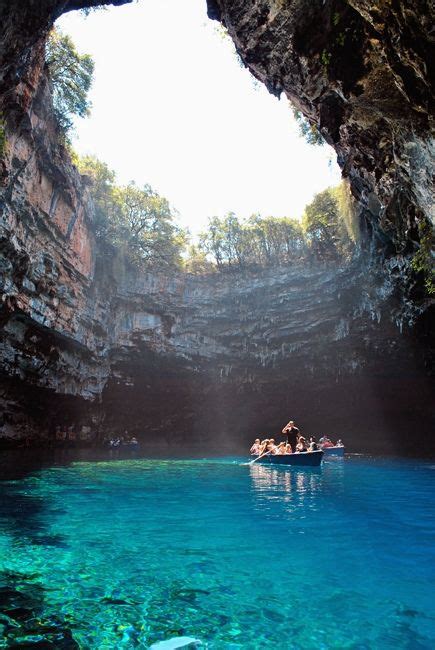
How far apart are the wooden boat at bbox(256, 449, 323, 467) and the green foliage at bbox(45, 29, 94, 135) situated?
677 inches

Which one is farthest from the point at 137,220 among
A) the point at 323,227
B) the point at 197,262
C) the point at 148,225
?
the point at 323,227

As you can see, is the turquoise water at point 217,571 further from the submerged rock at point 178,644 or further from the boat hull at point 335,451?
the boat hull at point 335,451

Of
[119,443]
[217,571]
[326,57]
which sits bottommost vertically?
[119,443]

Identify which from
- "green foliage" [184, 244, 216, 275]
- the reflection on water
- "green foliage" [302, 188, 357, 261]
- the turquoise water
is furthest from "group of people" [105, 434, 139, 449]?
the turquoise water

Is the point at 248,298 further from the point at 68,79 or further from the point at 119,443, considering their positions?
the point at 68,79

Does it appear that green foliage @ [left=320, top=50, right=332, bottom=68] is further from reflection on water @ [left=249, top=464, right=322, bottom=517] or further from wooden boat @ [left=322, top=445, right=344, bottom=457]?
wooden boat @ [left=322, top=445, right=344, bottom=457]

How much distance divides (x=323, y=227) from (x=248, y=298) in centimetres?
617

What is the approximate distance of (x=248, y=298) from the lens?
25.9 metres

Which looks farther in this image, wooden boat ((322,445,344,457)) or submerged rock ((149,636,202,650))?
wooden boat ((322,445,344,457))

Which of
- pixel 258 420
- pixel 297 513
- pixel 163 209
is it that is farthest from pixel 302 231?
pixel 297 513

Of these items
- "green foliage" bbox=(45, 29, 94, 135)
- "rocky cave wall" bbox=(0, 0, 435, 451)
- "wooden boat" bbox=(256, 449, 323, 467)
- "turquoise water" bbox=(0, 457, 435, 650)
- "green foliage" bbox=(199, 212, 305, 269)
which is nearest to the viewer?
"turquoise water" bbox=(0, 457, 435, 650)

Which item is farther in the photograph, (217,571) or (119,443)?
(119,443)

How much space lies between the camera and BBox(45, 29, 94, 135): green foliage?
18984 millimetres

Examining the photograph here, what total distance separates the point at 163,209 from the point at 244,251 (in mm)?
6202
